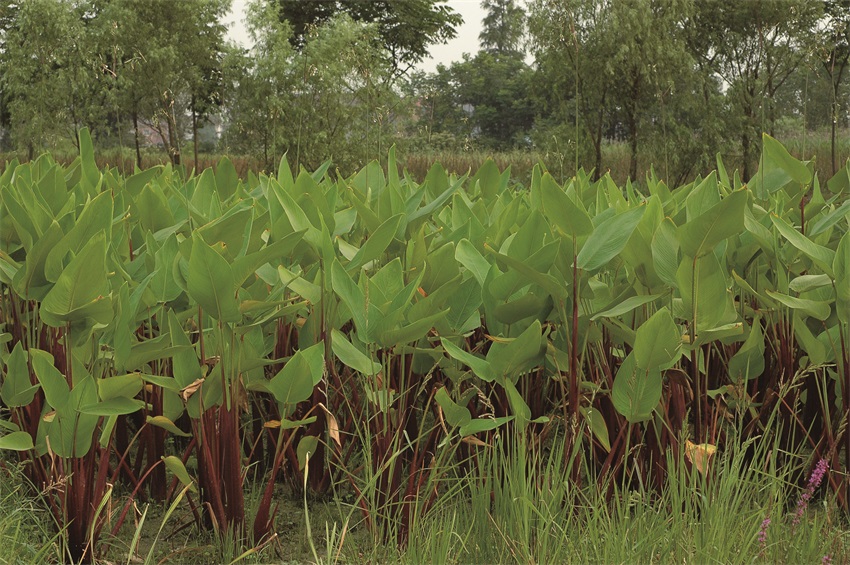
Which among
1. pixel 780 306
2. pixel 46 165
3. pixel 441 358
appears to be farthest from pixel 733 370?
pixel 46 165

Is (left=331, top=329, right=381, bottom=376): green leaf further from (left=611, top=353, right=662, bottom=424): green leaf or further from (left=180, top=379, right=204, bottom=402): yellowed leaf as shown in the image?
(left=611, top=353, right=662, bottom=424): green leaf

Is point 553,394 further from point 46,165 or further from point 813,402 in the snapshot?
point 46,165

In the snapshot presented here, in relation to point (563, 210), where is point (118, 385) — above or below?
below

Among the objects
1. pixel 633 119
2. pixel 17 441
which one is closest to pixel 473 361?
pixel 17 441

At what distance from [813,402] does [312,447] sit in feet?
4.86

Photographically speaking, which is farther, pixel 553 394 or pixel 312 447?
pixel 553 394

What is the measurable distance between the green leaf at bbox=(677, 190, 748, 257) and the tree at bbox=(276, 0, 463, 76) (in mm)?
28019

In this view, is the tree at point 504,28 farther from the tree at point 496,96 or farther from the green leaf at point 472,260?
the green leaf at point 472,260

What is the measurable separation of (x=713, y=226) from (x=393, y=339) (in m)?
0.73

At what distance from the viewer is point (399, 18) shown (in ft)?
103

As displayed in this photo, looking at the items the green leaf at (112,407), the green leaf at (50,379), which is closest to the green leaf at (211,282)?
the green leaf at (112,407)

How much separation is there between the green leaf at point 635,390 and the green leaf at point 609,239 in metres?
0.25

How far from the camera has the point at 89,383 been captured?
174 centimetres

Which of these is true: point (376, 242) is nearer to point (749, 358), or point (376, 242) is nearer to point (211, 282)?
point (211, 282)
